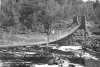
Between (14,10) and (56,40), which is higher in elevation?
(14,10)

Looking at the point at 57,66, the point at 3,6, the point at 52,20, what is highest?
the point at 3,6

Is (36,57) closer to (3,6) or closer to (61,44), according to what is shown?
(61,44)

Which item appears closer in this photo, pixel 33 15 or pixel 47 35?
pixel 47 35

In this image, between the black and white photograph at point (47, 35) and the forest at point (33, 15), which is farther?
the forest at point (33, 15)

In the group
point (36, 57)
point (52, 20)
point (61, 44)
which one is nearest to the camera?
point (36, 57)

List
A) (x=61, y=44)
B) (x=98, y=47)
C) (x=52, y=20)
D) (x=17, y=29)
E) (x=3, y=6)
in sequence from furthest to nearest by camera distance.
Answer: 1. (x=3, y=6)
2. (x=52, y=20)
3. (x=17, y=29)
4. (x=61, y=44)
5. (x=98, y=47)

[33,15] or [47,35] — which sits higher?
[33,15]

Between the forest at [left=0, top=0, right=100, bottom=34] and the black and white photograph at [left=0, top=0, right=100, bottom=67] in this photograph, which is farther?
the forest at [left=0, top=0, right=100, bottom=34]

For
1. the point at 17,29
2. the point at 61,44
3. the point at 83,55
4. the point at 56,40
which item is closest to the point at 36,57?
the point at 83,55
